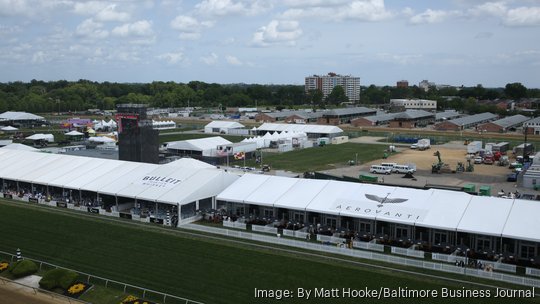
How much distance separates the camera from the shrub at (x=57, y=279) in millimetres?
22562

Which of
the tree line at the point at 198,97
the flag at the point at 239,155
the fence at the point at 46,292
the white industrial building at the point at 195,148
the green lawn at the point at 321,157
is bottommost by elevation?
the fence at the point at 46,292

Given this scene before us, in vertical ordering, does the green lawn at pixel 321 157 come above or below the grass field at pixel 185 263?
above

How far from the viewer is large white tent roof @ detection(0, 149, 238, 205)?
113 feet

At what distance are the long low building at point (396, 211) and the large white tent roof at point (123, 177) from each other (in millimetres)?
1959

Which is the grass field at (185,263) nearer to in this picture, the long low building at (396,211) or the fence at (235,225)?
the fence at (235,225)

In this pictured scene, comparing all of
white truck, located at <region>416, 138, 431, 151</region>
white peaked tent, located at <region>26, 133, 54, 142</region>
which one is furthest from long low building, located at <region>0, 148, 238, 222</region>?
Answer: white truck, located at <region>416, 138, 431, 151</region>

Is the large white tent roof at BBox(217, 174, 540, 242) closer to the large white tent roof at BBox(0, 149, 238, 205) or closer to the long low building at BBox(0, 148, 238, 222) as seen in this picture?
the large white tent roof at BBox(0, 149, 238, 205)

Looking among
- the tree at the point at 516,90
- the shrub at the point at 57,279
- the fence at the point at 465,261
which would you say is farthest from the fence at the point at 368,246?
the tree at the point at 516,90

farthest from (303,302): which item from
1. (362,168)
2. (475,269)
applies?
(362,168)

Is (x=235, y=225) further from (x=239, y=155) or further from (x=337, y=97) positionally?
(x=337, y=97)

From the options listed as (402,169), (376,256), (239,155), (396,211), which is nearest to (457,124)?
(402,169)

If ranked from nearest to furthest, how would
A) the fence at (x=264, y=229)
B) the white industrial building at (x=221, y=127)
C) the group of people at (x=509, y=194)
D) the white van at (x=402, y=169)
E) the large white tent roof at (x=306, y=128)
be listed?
the fence at (x=264, y=229)
the group of people at (x=509, y=194)
the white van at (x=402, y=169)
the large white tent roof at (x=306, y=128)
the white industrial building at (x=221, y=127)

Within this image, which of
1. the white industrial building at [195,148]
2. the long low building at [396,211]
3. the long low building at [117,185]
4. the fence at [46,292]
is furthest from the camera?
the white industrial building at [195,148]

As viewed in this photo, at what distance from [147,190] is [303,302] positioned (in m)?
17.6
